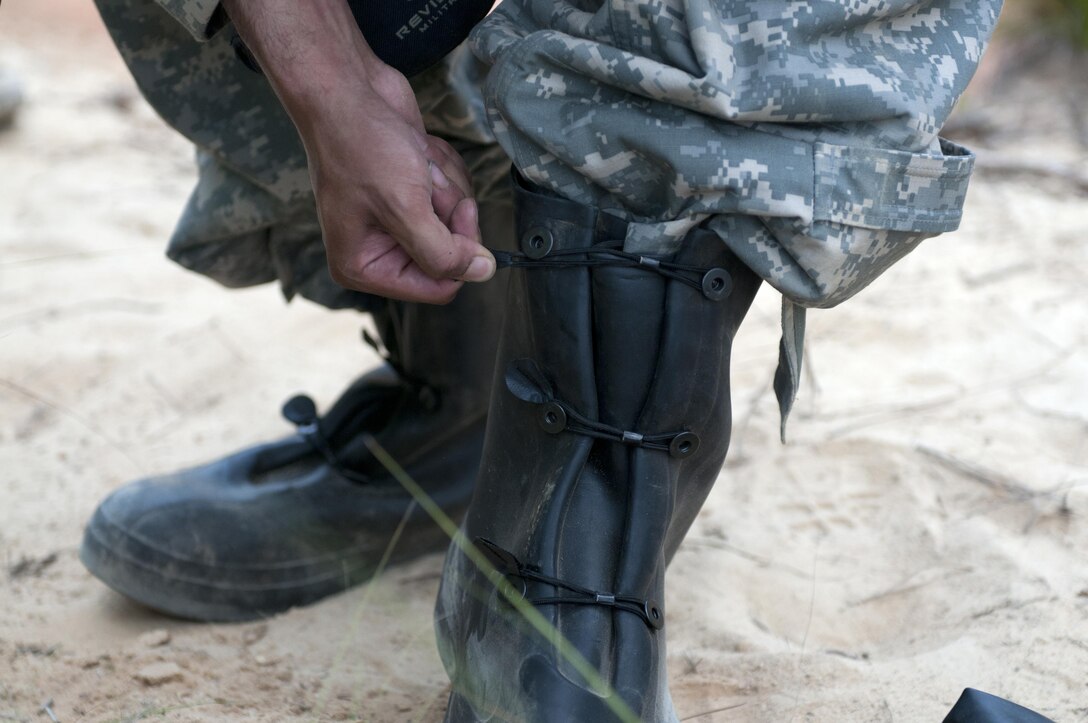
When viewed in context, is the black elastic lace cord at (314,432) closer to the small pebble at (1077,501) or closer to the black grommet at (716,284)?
the black grommet at (716,284)

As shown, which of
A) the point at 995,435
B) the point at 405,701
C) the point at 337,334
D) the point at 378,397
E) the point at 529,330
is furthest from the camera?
the point at 337,334

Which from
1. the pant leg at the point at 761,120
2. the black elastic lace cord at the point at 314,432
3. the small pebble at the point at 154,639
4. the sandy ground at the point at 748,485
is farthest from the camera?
the black elastic lace cord at the point at 314,432

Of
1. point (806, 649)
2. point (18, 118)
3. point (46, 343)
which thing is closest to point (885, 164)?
point (806, 649)

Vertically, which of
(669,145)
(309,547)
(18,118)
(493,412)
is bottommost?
(18,118)

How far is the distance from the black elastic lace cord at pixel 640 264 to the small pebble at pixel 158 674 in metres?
0.60

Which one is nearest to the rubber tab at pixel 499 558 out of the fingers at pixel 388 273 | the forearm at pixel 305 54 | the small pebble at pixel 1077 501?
the fingers at pixel 388 273

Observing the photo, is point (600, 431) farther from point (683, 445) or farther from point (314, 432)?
point (314, 432)

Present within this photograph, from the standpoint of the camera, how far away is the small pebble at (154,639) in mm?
1242

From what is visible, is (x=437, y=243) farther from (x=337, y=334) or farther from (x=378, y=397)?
(x=337, y=334)

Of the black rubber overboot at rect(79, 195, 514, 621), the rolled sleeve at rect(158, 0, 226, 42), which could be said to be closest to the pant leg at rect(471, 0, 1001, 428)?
the rolled sleeve at rect(158, 0, 226, 42)

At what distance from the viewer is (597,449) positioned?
3.19 ft

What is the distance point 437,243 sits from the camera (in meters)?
0.93

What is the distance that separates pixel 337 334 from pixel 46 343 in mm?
516

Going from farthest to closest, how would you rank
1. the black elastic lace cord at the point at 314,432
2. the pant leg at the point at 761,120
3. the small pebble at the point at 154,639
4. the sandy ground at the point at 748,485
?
the black elastic lace cord at the point at 314,432 < the small pebble at the point at 154,639 < the sandy ground at the point at 748,485 < the pant leg at the point at 761,120
